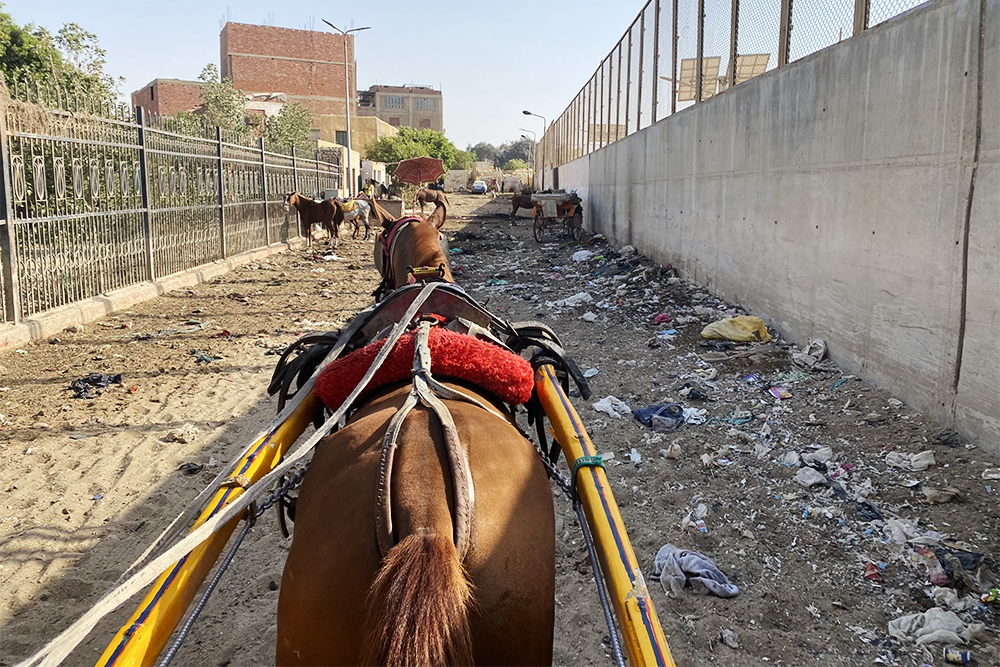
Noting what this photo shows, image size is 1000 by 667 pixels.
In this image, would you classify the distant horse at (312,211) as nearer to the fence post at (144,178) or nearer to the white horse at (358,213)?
the white horse at (358,213)

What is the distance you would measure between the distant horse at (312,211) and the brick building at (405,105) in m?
78.9

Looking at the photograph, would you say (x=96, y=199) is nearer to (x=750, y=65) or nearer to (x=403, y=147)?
(x=750, y=65)

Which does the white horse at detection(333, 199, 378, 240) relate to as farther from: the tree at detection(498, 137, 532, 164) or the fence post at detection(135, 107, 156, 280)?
the tree at detection(498, 137, 532, 164)

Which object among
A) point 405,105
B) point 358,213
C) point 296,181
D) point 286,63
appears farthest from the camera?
point 405,105

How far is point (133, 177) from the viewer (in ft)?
32.9

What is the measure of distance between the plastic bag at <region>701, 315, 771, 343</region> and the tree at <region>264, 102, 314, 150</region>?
25528mm

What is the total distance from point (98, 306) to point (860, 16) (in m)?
8.39

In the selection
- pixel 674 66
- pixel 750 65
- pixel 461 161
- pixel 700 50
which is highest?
pixel 461 161

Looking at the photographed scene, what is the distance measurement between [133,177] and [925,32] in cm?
961

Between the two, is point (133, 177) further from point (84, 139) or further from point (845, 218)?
point (845, 218)

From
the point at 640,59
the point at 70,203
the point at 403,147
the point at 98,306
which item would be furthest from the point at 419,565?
the point at 403,147

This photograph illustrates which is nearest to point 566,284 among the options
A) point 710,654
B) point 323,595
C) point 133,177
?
point 133,177

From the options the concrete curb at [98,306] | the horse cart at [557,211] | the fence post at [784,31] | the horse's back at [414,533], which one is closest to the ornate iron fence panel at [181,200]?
the concrete curb at [98,306]

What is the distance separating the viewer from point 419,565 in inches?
51.9
